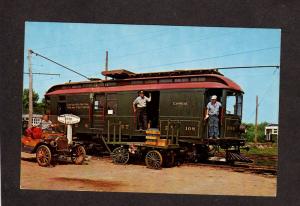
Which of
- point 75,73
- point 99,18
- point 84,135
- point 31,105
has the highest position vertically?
point 99,18

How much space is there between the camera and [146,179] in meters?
10.8

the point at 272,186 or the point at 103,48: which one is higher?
the point at 103,48

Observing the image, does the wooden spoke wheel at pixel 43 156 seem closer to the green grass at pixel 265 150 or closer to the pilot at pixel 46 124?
the pilot at pixel 46 124

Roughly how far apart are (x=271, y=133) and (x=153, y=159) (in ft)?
10.7

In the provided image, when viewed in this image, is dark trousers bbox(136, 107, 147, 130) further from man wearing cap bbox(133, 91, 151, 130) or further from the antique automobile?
the antique automobile

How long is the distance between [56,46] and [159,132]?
3707mm

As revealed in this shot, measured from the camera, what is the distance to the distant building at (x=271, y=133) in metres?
10.3

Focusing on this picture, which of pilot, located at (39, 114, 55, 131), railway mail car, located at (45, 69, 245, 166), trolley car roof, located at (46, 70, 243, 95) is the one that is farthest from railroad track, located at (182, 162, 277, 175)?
pilot, located at (39, 114, 55, 131)

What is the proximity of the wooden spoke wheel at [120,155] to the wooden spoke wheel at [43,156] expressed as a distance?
183cm

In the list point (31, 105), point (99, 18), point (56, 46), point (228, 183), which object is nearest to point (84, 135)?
point (31, 105)

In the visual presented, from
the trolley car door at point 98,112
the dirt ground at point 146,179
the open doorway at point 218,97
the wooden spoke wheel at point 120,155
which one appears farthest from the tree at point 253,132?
the trolley car door at point 98,112

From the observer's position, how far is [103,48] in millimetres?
11031

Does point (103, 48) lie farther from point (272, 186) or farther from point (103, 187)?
point (272, 186)

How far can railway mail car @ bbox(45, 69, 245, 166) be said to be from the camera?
11.2 m
